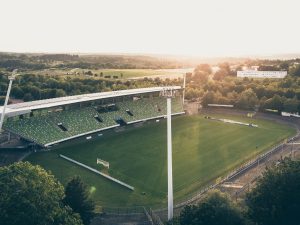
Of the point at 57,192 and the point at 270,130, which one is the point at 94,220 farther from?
the point at 270,130

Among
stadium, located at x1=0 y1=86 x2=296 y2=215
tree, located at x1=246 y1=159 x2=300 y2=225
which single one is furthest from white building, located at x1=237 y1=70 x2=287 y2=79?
tree, located at x1=246 y1=159 x2=300 y2=225

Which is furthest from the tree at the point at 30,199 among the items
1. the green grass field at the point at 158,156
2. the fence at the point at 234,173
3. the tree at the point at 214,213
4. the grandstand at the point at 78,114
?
the grandstand at the point at 78,114

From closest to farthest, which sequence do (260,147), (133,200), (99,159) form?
(133,200) → (99,159) → (260,147)

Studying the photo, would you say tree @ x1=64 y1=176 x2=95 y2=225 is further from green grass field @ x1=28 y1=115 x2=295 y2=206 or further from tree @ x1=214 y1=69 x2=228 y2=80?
tree @ x1=214 y1=69 x2=228 y2=80

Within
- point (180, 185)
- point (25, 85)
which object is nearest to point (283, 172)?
point (180, 185)

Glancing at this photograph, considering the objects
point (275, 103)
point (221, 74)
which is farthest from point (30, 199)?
point (221, 74)

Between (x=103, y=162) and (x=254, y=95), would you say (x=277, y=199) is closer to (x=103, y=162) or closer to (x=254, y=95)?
(x=103, y=162)

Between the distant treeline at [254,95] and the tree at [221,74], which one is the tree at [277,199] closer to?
the distant treeline at [254,95]
